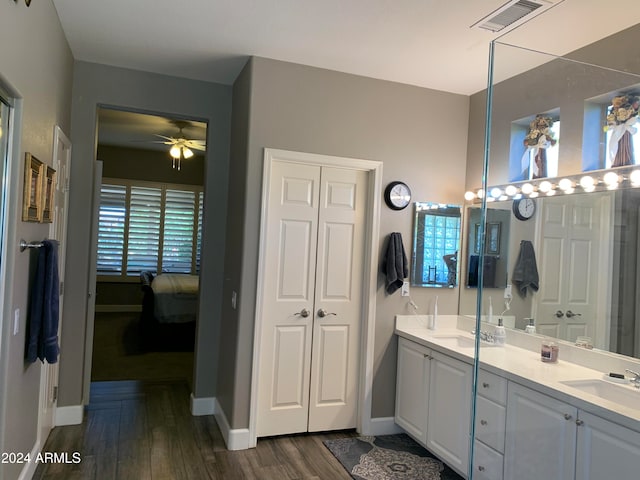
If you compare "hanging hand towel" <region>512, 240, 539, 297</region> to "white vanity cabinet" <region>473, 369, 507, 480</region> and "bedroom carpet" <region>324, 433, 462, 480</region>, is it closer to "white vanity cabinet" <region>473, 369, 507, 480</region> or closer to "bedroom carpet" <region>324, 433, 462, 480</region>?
"white vanity cabinet" <region>473, 369, 507, 480</region>

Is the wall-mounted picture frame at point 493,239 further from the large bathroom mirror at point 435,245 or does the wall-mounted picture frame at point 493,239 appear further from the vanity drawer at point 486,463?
Result: the large bathroom mirror at point 435,245

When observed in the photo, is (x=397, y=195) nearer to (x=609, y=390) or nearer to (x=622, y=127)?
(x=622, y=127)

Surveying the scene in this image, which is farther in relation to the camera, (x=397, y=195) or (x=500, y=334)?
(x=397, y=195)

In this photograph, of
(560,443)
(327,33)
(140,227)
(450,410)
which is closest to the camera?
(560,443)

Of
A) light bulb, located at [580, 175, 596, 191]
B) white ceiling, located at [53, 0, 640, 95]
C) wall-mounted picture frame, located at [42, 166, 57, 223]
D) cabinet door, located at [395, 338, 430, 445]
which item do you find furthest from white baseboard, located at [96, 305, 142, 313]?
light bulb, located at [580, 175, 596, 191]

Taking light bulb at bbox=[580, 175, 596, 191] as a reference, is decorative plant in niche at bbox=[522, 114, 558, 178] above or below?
above

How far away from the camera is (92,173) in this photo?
3.81 m

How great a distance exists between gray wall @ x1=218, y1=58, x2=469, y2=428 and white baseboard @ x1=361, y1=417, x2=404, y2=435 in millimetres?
60

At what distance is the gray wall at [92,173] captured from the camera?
3.74m

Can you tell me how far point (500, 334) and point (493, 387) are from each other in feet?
1.00

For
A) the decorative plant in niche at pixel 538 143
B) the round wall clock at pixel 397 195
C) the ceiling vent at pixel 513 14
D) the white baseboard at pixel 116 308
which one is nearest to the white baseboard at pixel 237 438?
the round wall clock at pixel 397 195

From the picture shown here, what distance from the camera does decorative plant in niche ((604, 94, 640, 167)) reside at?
90.4 inches

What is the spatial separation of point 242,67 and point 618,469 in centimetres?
342

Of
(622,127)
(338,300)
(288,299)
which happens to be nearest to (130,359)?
(288,299)
